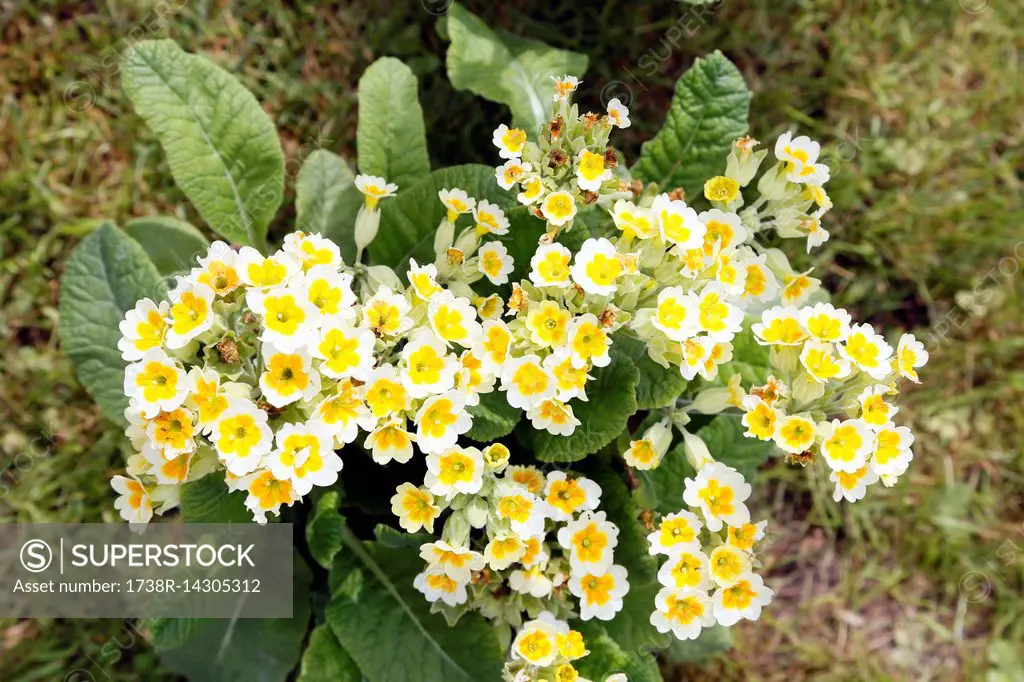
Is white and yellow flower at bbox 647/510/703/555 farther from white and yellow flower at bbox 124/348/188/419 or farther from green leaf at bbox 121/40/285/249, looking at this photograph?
green leaf at bbox 121/40/285/249

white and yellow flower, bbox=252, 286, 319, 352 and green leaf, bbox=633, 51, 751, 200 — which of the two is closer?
white and yellow flower, bbox=252, 286, 319, 352

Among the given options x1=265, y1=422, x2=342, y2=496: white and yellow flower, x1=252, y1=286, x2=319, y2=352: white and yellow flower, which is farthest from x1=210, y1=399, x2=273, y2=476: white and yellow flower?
x1=252, y1=286, x2=319, y2=352: white and yellow flower

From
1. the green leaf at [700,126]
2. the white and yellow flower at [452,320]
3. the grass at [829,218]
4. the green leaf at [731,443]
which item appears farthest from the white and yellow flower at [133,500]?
the green leaf at [700,126]

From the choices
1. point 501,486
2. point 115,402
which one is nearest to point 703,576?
point 501,486

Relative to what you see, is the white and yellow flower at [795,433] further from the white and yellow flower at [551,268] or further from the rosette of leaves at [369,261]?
the white and yellow flower at [551,268]

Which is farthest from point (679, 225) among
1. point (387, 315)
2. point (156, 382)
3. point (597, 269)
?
point (156, 382)

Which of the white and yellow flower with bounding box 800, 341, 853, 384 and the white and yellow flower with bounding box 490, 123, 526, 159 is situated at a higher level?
the white and yellow flower with bounding box 490, 123, 526, 159

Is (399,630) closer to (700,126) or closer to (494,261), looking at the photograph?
(494,261)
